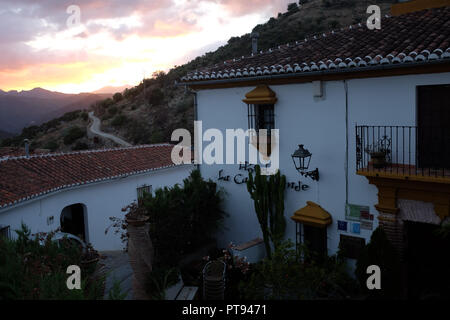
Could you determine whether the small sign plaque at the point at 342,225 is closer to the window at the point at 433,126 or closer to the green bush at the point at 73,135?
the window at the point at 433,126

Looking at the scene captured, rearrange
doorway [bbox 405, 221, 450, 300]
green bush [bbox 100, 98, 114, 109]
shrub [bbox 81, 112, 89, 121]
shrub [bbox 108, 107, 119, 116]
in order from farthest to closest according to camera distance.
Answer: green bush [bbox 100, 98, 114, 109]
shrub [bbox 81, 112, 89, 121]
shrub [bbox 108, 107, 119, 116]
doorway [bbox 405, 221, 450, 300]

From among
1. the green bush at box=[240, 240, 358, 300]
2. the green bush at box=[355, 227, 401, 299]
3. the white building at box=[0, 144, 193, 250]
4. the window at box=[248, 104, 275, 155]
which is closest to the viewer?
the green bush at box=[240, 240, 358, 300]

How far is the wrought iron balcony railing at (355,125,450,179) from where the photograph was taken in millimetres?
7586

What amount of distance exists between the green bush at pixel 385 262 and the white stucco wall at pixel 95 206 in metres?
10.3

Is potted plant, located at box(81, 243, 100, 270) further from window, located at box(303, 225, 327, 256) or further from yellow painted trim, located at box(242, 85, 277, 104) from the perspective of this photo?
yellow painted trim, located at box(242, 85, 277, 104)

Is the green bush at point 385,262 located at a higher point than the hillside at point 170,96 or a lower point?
lower

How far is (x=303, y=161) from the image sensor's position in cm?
903

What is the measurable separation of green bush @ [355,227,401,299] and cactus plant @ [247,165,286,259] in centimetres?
243

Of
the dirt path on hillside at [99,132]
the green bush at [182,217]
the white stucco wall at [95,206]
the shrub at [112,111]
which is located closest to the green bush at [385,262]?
the green bush at [182,217]

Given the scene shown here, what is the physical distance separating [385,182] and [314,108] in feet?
7.60

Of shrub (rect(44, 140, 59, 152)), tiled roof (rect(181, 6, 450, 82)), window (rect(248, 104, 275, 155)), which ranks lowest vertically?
shrub (rect(44, 140, 59, 152))

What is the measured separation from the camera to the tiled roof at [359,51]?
743cm

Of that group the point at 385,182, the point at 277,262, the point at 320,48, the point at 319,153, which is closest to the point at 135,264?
the point at 277,262

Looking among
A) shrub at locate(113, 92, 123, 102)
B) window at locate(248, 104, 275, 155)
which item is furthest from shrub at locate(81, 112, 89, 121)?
window at locate(248, 104, 275, 155)
